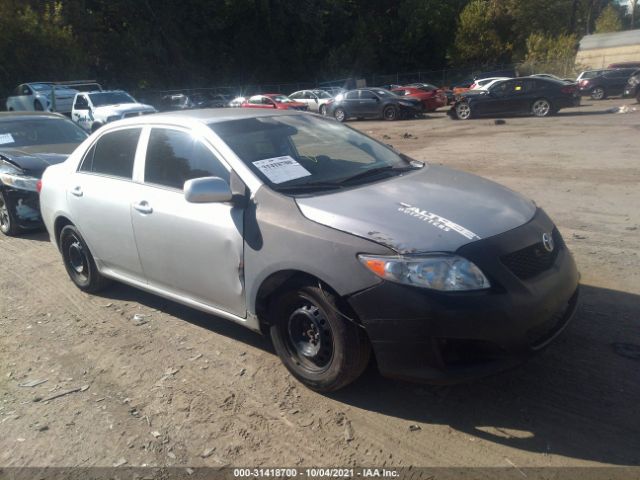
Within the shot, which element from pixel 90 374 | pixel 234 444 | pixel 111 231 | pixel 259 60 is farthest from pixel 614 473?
pixel 259 60

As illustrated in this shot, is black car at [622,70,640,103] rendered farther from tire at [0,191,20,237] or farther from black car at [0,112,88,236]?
tire at [0,191,20,237]

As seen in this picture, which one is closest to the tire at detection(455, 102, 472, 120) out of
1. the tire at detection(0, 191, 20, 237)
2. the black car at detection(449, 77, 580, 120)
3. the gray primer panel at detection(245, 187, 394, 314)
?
the black car at detection(449, 77, 580, 120)

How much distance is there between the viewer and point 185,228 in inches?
158

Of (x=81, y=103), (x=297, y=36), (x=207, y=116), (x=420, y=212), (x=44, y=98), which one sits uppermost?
(x=207, y=116)

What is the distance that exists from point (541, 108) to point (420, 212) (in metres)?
21.3

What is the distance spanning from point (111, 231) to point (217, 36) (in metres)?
49.2

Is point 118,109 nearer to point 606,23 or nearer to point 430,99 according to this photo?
point 430,99

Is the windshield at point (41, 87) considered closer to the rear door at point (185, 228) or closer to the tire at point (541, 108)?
the tire at point (541, 108)

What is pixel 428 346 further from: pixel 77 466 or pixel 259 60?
pixel 259 60

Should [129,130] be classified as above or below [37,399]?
above

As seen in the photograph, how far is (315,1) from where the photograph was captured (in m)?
50.3

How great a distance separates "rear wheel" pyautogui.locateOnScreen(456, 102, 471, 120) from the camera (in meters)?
23.7

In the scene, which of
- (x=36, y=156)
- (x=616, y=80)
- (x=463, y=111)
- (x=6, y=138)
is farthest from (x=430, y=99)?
(x=36, y=156)

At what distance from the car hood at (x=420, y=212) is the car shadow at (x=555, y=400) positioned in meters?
0.86
